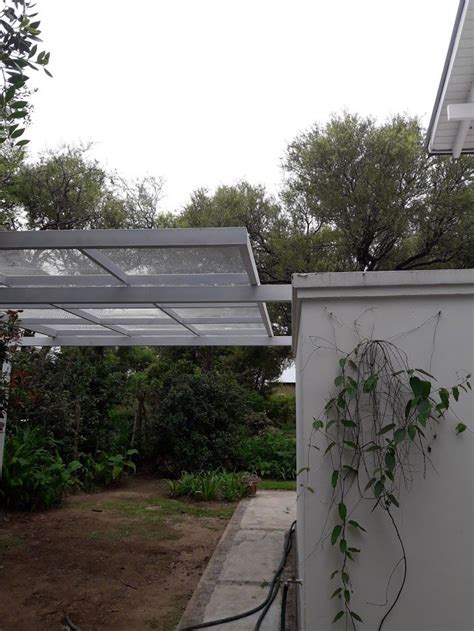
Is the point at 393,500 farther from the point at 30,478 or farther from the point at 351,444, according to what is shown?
the point at 30,478

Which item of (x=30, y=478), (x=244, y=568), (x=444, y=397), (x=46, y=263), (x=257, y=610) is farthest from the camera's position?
(x=30, y=478)

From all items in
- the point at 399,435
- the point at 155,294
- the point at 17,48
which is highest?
the point at 17,48

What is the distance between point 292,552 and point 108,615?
233 cm

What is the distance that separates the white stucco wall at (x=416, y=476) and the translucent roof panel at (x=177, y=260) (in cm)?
216

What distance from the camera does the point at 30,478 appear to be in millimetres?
8133

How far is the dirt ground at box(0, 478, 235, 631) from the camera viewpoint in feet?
14.7

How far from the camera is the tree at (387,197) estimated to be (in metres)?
12.7

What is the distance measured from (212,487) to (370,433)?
6674mm

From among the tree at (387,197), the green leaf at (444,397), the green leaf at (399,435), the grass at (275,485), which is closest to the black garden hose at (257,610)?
the green leaf at (399,435)

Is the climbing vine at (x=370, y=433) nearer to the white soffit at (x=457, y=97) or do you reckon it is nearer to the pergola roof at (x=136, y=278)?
the pergola roof at (x=136, y=278)

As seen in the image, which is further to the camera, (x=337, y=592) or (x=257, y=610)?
(x=257, y=610)

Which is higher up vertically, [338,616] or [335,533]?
[335,533]

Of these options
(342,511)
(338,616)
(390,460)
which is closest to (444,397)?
(390,460)

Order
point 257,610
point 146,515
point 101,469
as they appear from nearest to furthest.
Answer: point 257,610, point 146,515, point 101,469
